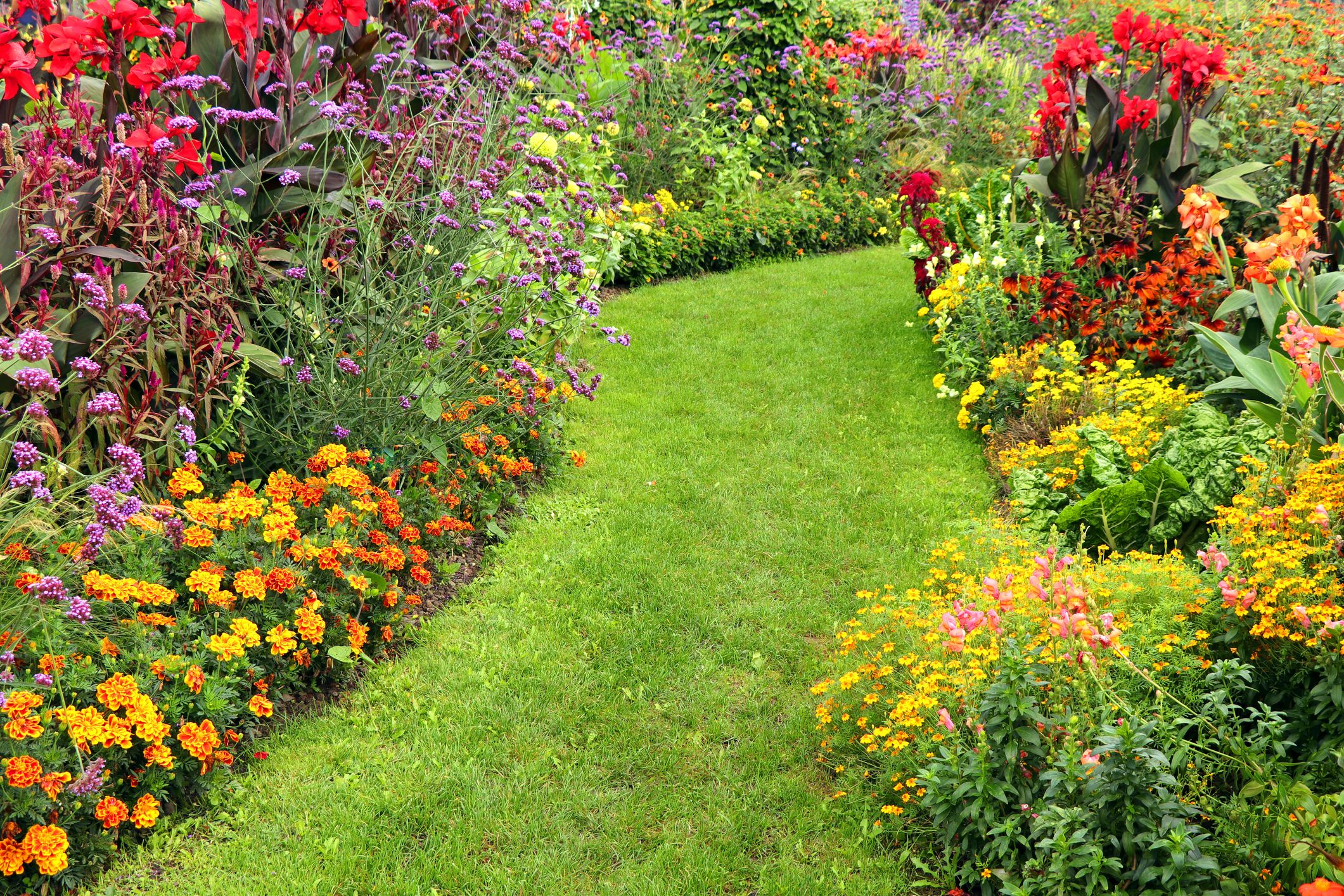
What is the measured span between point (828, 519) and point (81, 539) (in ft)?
9.69

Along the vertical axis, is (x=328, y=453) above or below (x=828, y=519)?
above

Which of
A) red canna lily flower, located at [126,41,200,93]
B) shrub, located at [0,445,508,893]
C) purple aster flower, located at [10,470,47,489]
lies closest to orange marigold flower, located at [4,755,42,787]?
shrub, located at [0,445,508,893]

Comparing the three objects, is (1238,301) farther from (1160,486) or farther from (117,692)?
(117,692)

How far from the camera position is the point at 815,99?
9.49 m

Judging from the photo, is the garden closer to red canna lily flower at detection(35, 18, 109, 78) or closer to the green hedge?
red canna lily flower at detection(35, 18, 109, 78)

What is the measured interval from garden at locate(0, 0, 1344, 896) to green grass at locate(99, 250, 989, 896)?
0.02 m

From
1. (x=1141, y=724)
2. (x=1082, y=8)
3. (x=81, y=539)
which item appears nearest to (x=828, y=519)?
(x=1141, y=724)

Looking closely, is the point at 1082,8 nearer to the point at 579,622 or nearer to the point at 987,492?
the point at 987,492

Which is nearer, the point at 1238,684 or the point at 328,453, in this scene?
the point at 1238,684

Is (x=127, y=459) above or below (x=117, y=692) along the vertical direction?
above

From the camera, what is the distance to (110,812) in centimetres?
231

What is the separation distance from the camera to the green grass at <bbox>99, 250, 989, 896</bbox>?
2553 millimetres

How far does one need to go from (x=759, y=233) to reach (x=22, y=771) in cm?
684

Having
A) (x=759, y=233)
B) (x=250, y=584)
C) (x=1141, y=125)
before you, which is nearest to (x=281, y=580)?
(x=250, y=584)
